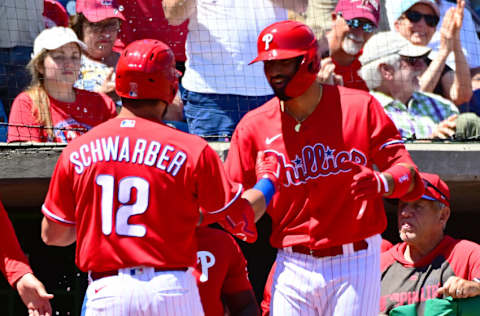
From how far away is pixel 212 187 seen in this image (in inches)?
122

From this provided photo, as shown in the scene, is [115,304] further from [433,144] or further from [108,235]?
[433,144]

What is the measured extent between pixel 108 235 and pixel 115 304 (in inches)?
10.5

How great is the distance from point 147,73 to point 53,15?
8.75ft

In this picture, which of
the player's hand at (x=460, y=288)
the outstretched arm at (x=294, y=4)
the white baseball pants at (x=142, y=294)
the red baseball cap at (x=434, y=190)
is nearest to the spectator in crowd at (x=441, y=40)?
the outstretched arm at (x=294, y=4)

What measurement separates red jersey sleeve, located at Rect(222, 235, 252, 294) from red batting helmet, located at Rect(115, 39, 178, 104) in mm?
1486

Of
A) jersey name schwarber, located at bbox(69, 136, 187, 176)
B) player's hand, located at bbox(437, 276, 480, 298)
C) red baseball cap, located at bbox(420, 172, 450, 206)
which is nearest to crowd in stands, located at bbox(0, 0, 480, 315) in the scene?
red baseball cap, located at bbox(420, 172, 450, 206)

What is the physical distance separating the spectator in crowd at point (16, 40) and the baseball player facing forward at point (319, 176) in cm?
233

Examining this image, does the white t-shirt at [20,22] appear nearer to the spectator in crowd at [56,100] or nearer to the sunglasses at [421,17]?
the spectator in crowd at [56,100]

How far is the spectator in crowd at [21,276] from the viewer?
10.7 ft

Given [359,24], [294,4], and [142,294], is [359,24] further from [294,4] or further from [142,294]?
[142,294]

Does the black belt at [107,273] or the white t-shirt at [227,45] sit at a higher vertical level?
the white t-shirt at [227,45]

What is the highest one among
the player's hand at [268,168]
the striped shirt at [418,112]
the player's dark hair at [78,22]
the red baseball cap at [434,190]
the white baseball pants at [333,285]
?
the player's dark hair at [78,22]

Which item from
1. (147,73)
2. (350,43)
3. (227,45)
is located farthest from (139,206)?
(350,43)

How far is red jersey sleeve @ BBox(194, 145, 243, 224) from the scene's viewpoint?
3105 mm
